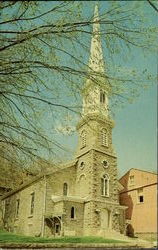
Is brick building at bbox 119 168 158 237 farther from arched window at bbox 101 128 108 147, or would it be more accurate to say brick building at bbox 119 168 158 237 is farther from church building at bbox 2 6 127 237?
arched window at bbox 101 128 108 147

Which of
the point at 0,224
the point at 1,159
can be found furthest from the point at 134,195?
the point at 1,159

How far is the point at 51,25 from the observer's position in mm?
5473

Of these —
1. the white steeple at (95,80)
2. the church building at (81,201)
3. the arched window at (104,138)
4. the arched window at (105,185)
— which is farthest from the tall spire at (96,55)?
the arched window at (104,138)

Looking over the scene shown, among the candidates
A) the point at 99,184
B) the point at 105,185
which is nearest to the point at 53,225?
the point at 99,184

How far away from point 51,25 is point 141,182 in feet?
95.4

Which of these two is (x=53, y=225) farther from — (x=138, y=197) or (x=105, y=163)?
(x=138, y=197)

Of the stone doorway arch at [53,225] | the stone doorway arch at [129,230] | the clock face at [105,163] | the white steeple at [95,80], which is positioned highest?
the white steeple at [95,80]

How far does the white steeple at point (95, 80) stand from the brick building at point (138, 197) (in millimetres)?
21593

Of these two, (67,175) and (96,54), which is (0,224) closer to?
(67,175)

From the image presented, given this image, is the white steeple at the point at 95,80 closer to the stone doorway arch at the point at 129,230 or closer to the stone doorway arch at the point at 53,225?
the stone doorway arch at the point at 53,225

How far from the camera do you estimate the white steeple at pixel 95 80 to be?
597cm

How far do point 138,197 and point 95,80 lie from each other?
91.5ft

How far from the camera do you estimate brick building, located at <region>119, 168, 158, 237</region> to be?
93.9ft

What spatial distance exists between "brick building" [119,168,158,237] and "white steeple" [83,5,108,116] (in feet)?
70.8
